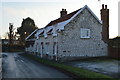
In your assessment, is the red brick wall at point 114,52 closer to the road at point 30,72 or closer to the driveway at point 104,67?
the driveway at point 104,67

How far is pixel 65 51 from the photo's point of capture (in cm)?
2261

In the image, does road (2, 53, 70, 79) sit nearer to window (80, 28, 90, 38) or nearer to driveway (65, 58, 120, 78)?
driveway (65, 58, 120, 78)

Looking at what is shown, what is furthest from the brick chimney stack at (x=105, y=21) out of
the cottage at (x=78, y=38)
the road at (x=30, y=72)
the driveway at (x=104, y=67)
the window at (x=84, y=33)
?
the road at (x=30, y=72)

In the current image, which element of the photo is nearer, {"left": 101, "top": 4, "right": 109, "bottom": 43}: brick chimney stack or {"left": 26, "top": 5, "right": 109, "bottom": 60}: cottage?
{"left": 26, "top": 5, "right": 109, "bottom": 60}: cottage

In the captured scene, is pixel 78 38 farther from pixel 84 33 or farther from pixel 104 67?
pixel 104 67

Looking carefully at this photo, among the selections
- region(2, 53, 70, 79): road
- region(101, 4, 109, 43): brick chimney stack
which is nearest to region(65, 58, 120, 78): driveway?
region(2, 53, 70, 79): road

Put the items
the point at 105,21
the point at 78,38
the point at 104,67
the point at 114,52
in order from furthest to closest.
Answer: the point at 105,21, the point at 114,52, the point at 78,38, the point at 104,67

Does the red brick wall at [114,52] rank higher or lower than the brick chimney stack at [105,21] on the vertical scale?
lower

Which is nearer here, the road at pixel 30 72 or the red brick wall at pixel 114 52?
the road at pixel 30 72

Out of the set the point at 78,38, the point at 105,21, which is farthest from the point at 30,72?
the point at 105,21

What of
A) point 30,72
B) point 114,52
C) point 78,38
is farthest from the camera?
point 114,52

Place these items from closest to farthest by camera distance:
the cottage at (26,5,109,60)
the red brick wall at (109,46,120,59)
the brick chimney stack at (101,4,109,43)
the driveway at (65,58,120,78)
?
the driveway at (65,58,120,78), the cottage at (26,5,109,60), the red brick wall at (109,46,120,59), the brick chimney stack at (101,4,109,43)

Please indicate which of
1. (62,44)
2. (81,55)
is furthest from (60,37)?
(81,55)

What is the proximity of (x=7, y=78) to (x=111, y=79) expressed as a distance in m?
7.06
